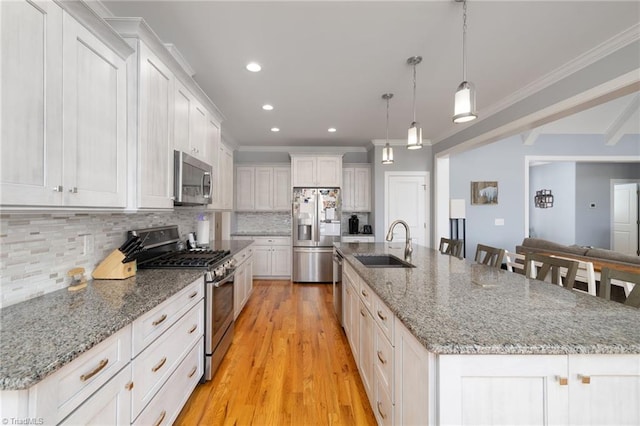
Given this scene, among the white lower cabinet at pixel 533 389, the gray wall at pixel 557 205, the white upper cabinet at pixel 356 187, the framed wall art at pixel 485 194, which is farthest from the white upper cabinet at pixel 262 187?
the gray wall at pixel 557 205

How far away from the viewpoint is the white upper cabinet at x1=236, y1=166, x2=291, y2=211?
5516 millimetres

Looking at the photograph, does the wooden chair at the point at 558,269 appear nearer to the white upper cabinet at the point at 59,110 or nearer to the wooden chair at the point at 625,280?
the wooden chair at the point at 625,280

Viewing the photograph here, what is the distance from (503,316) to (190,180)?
7.66 feet

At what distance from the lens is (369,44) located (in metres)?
2.19

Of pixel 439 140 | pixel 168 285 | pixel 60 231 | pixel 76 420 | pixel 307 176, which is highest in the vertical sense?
pixel 439 140

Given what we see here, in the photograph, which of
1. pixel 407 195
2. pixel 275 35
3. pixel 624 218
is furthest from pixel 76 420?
pixel 624 218

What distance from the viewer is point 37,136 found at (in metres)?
1.05

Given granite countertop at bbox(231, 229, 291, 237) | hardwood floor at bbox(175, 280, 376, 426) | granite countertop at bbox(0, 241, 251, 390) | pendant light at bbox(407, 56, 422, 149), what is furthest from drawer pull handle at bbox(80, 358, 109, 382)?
granite countertop at bbox(231, 229, 291, 237)

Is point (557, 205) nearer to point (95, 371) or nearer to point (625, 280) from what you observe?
point (625, 280)

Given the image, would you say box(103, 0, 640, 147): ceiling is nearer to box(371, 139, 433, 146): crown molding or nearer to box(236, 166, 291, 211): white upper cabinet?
box(371, 139, 433, 146): crown molding

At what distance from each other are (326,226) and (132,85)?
3925 millimetres

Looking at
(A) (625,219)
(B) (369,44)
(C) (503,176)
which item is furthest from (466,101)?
(A) (625,219)

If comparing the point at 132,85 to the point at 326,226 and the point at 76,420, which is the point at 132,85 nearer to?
the point at 76,420

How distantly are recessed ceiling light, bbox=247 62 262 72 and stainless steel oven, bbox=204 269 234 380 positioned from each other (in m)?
1.93
